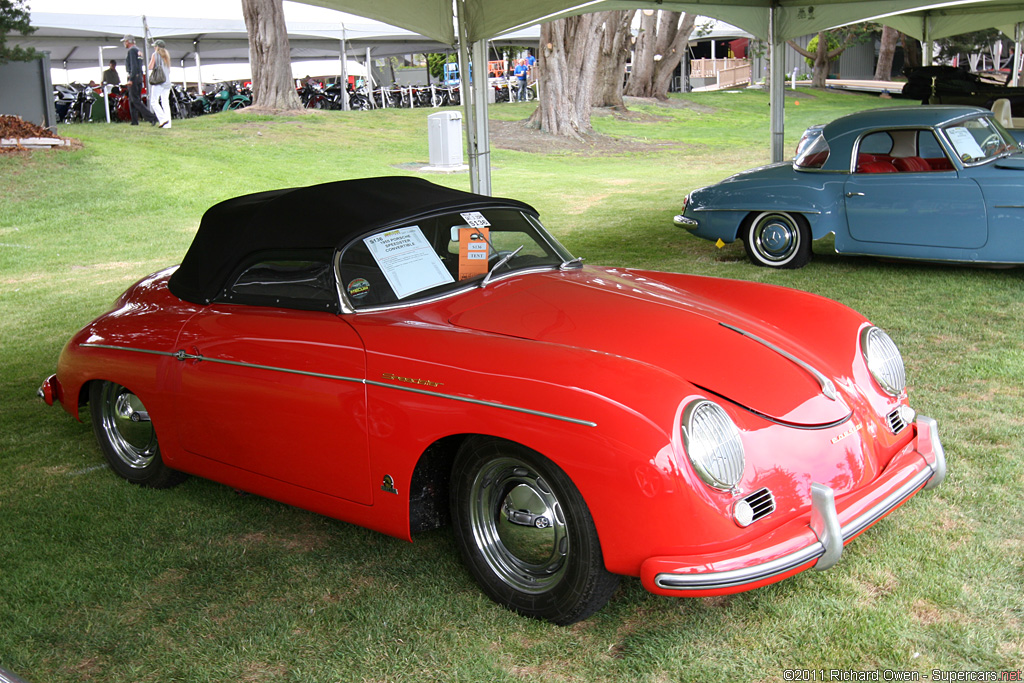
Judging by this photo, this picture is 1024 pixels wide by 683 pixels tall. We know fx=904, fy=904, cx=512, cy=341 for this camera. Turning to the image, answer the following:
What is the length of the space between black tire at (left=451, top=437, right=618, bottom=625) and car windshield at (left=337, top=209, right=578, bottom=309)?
822 mm

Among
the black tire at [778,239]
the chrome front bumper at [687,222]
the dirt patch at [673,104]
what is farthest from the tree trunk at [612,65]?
the black tire at [778,239]

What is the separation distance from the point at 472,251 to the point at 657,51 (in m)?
31.0

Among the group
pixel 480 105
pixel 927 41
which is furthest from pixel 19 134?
pixel 927 41

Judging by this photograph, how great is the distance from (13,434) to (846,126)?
6.93 meters

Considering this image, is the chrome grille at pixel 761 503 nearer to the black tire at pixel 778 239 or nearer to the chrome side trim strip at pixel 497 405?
the chrome side trim strip at pixel 497 405

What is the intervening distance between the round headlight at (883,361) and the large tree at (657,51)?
1162 inches

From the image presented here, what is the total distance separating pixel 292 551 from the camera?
3.54 m

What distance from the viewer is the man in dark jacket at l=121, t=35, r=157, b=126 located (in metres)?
20.7

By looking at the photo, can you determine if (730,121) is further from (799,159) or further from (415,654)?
(415,654)

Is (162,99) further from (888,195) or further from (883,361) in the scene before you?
(883,361)

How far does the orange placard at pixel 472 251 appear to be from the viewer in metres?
3.73

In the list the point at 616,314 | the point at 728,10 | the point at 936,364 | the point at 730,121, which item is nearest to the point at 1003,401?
the point at 936,364

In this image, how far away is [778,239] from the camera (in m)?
8.41

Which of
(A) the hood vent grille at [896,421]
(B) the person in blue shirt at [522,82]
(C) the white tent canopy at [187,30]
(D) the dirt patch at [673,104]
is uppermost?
(C) the white tent canopy at [187,30]
